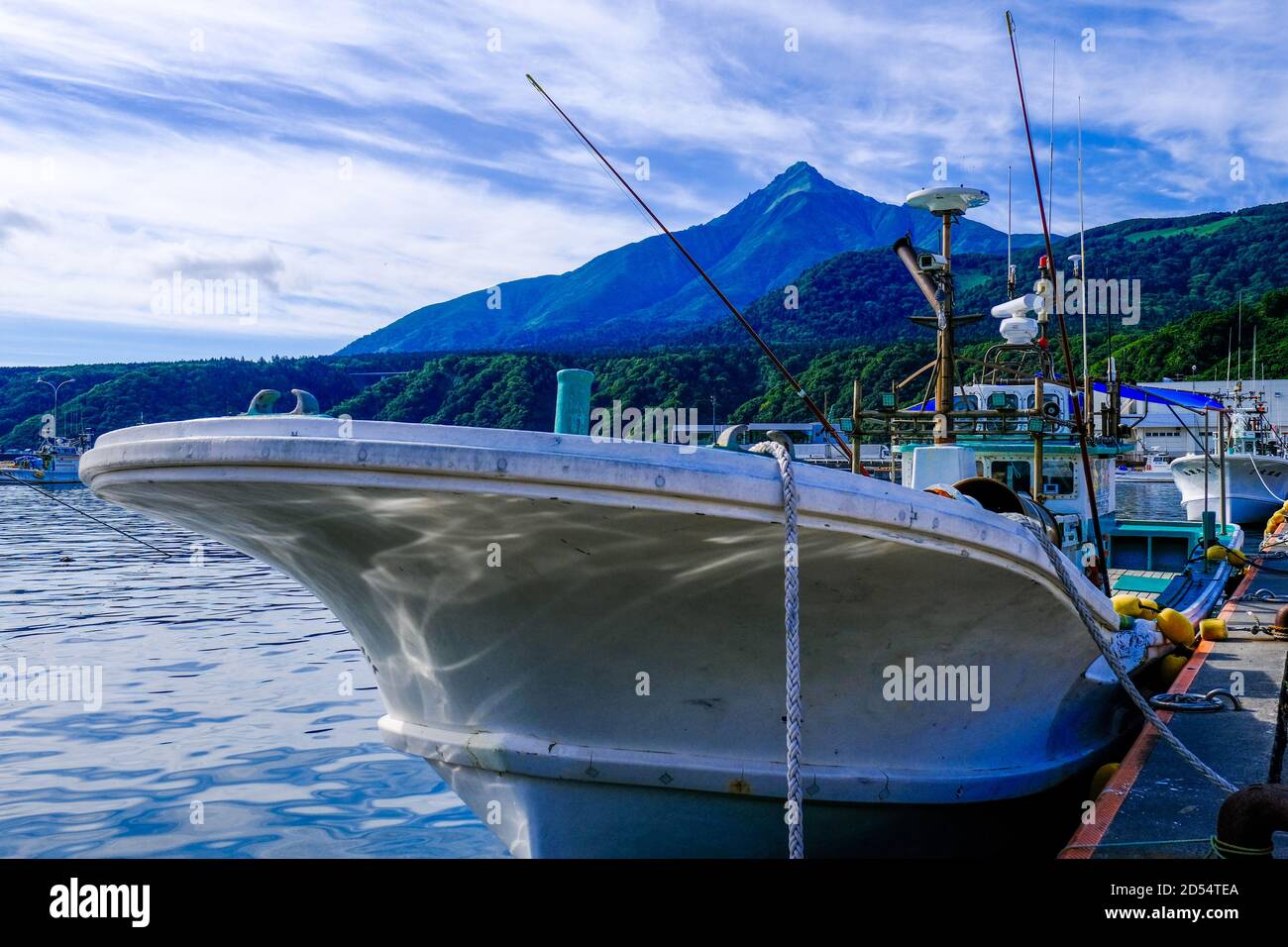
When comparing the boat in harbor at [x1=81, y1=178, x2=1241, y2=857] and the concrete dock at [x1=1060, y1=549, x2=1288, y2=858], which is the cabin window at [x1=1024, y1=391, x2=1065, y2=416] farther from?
the boat in harbor at [x1=81, y1=178, x2=1241, y2=857]

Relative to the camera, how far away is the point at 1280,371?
71.5 meters

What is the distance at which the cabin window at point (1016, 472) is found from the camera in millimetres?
12422

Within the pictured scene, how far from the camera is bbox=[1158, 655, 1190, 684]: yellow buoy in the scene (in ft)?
29.4

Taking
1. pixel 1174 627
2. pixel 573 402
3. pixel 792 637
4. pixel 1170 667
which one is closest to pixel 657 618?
pixel 792 637

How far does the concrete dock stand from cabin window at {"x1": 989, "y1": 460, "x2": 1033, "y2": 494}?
3.53m

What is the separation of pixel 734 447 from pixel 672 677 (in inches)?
43.7

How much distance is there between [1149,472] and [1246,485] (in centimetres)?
2448

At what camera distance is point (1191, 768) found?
5.75 metres

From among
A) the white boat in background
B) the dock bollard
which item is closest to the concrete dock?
the dock bollard

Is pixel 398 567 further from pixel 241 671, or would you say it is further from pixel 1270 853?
pixel 241 671

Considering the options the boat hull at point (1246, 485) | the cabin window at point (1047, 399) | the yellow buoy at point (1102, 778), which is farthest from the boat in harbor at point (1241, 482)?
the yellow buoy at point (1102, 778)

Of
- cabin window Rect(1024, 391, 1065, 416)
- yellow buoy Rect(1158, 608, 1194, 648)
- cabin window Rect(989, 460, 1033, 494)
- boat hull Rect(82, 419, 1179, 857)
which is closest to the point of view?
boat hull Rect(82, 419, 1179, 857)

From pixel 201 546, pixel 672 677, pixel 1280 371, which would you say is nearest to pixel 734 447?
pixel 672 677

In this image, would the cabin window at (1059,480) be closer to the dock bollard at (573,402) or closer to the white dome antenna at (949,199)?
the white dome antenna at (949,199)
